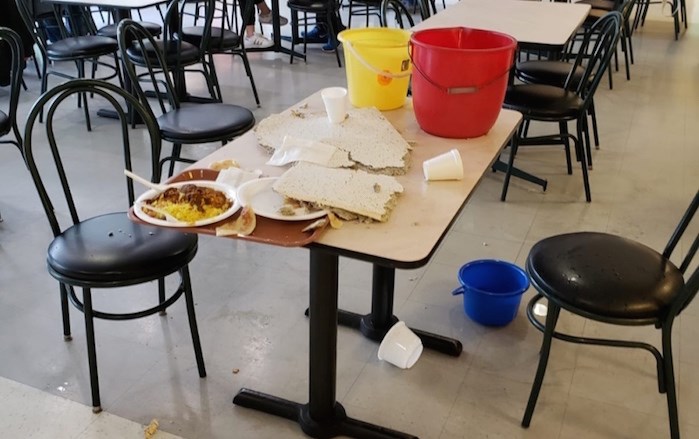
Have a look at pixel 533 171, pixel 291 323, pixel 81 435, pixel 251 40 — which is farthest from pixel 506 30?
pixel 251 40

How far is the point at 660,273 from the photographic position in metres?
1.75

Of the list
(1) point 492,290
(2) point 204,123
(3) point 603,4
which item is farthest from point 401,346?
(3) point 603,4

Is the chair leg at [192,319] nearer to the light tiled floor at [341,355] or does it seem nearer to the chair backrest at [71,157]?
the light tiled floor at [341,355]

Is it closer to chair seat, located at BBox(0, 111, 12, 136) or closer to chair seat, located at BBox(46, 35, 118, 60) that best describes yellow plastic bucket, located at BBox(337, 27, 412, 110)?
chair seat, located at BBox(0, 111, 12, 136)

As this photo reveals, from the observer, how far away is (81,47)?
402cm

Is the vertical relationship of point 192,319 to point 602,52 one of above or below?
below

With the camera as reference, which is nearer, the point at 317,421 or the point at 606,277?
the point at 606,277

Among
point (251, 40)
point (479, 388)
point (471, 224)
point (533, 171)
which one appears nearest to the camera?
point (479, 388)

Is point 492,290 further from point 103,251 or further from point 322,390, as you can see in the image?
point 103,251

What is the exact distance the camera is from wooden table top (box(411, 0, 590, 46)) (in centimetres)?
311

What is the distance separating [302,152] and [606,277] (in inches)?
34.2

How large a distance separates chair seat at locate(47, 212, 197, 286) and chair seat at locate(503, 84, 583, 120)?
182 centimetres

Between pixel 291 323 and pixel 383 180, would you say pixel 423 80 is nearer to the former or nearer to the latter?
pixel 383 180

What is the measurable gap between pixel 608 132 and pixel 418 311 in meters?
2.40
